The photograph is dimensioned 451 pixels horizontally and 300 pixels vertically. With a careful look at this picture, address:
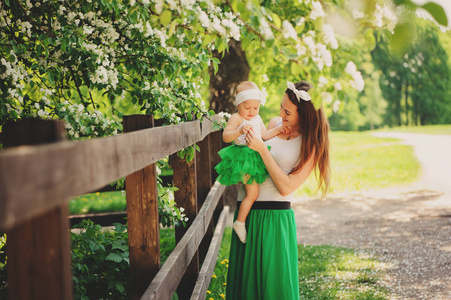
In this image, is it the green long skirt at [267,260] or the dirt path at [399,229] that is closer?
the green long skirt at [267,260]

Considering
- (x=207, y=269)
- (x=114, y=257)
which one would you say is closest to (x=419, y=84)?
(x=207, y=269)

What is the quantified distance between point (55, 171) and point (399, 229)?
7.26 meters

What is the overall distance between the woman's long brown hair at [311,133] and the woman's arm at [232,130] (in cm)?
44

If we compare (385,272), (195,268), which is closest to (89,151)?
(195,268)

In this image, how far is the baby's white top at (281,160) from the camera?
11.2ft

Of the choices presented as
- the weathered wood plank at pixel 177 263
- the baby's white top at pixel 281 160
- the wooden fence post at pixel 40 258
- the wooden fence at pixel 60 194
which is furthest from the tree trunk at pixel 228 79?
the wooden fence post at pixel 40 258

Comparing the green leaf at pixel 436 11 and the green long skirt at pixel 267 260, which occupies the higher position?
the green leaf at pixel 436 11

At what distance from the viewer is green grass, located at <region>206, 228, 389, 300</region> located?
4.84m

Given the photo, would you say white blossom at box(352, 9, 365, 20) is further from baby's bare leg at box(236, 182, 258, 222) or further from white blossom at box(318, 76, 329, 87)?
baby's bare leg at box(236, 182, 258, 222)

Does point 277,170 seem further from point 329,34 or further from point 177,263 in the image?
point 329,34

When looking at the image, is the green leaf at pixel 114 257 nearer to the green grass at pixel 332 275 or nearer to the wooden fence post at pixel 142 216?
the wooden fence post at pixel 142 216

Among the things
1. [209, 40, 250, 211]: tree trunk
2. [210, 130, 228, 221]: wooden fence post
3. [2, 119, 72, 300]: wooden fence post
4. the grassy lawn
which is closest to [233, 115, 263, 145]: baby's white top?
[2, 119, 72, 300]: wooden fence post

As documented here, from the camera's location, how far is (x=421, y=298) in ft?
15.1

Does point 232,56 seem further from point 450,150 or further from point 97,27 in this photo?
point 450,150
